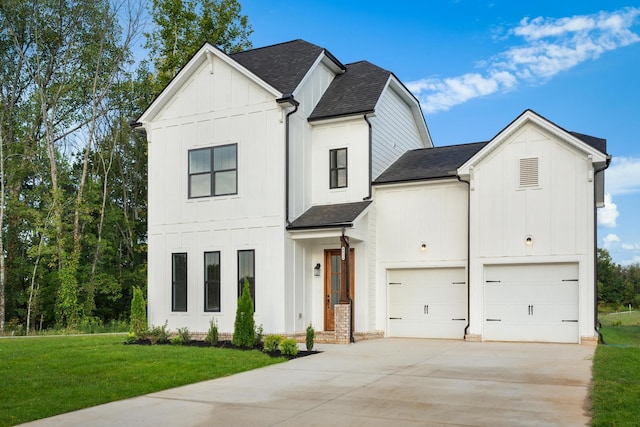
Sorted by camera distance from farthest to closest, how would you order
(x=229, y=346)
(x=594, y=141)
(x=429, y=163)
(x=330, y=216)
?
1. (x=429, y=163)
2. (x=330, y=216)
3. (x=594, y=141)
4. (x=229, y=346)

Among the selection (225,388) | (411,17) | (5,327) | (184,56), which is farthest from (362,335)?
(184,56)

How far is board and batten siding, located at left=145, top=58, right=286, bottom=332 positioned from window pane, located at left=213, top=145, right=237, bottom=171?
0.23 m

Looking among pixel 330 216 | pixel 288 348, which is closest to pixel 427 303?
pixel 330 216

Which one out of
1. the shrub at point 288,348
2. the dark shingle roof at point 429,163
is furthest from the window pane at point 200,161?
the shrub at point 288,348

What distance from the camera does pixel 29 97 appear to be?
1087 inches

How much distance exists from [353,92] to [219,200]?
17.1 ft

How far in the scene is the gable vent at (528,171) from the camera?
15.8m

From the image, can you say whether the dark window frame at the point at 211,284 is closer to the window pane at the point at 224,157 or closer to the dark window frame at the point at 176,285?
the dark window frame at the point at 176,285

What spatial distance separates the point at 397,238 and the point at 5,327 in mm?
15885

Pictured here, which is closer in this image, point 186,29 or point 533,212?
point 533,212

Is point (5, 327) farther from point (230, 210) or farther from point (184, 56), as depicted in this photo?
point (184, 56)

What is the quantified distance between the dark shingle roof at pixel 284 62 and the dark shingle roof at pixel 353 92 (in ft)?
2.10

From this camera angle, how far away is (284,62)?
19.3m

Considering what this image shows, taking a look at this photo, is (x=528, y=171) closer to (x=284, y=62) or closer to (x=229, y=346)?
(x=284, y=62)
